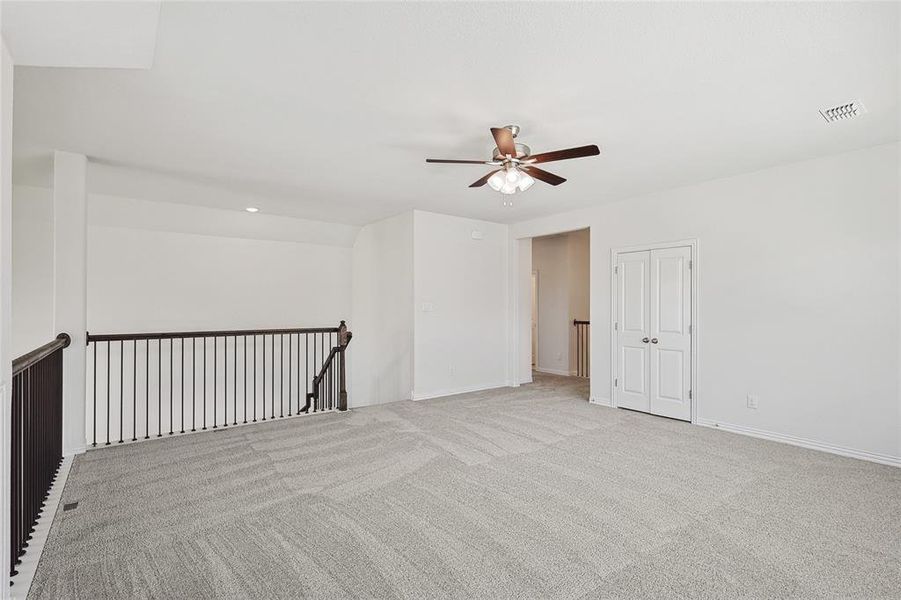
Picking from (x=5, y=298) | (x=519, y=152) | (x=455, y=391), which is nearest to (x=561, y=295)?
(x=455, y=391)

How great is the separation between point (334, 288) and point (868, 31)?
709cm

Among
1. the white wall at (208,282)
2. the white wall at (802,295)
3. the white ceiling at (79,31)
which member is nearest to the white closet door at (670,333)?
the white wall at (802,295)

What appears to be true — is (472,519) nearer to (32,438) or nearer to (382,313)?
(32,438)

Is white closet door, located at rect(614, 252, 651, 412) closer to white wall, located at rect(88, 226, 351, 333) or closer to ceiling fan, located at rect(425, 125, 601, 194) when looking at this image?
ceiling fan, located at rect(425, 125, 601, 194)

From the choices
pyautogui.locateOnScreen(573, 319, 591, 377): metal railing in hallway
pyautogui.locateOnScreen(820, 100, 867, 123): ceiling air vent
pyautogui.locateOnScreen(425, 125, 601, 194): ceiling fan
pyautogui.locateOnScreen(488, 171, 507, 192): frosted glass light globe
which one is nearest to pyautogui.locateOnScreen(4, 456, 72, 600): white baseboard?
pyautogui.locateOnScreen(425, 125, 601, 194): ceiling fan

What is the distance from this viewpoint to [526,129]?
128 inches

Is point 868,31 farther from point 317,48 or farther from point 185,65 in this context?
point 185,65

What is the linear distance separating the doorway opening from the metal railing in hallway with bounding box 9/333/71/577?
→ 23.3ft

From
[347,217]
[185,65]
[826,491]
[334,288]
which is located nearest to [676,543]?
[826,491]

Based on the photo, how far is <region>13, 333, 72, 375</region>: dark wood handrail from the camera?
2173 millimetres

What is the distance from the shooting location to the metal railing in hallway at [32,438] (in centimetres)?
211

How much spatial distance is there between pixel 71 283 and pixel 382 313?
12.6 ft

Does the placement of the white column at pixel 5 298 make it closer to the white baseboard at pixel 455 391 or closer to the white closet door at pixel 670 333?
the white baseboard at pixel 455 391

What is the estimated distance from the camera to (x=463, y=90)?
8.75 ft
